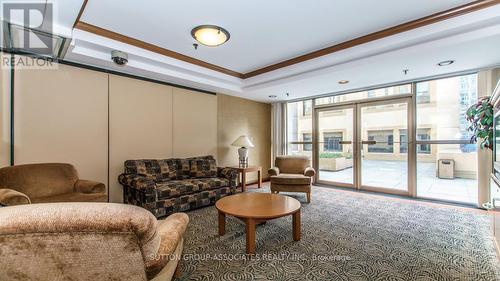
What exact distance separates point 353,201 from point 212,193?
2621 millimetres

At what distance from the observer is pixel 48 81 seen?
10.7ft

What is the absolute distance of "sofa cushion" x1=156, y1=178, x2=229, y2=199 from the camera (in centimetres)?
347

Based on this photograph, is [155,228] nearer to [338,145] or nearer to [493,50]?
[493,50]

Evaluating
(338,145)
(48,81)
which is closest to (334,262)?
(338,145)

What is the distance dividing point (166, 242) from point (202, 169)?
10.9ft

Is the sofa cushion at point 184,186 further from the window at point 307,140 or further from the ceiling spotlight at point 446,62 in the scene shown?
the ceiling spotlight at point 446,62

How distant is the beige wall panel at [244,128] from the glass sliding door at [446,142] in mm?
3644

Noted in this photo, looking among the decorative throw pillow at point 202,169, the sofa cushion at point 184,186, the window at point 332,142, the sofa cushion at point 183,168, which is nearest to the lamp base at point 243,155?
the decorative throw pillow at point 202,169

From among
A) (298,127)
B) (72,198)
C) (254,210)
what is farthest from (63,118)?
(298,127)

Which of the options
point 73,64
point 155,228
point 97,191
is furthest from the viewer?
point 73,64

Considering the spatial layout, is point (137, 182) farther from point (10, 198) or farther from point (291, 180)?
point (291, 180)

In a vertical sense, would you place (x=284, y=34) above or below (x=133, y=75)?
above

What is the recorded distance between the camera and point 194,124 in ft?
16.6

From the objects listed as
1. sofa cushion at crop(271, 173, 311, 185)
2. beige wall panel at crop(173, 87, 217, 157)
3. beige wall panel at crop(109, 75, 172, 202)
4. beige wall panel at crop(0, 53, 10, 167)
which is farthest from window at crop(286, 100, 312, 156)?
beige wall panel at crop(0, 53, 10, 167)
